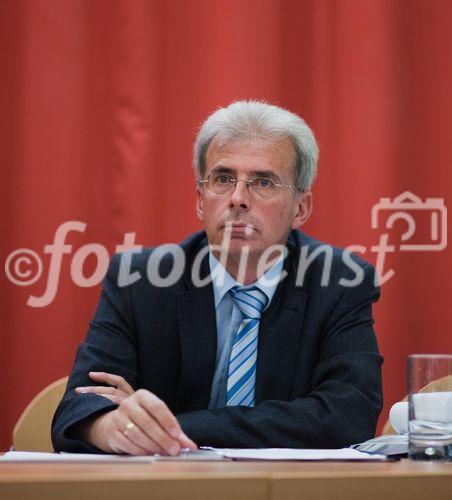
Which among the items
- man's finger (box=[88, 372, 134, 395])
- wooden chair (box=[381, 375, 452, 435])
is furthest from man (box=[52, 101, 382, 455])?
wooden chair (box=[381, 375, 452, 435])

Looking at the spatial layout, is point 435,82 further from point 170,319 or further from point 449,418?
point 449,418

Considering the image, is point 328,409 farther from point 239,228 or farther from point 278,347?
point 239,228

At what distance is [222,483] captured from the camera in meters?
0.90

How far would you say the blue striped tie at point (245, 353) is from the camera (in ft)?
6.41

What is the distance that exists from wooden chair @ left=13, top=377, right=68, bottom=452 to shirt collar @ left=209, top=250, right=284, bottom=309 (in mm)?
542

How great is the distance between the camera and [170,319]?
2.02 metres

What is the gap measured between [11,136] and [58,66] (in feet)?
0.96

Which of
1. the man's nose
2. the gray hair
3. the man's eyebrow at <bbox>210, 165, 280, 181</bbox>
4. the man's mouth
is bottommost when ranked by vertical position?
the man's mouth

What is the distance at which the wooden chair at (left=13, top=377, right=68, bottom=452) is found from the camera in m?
2.20

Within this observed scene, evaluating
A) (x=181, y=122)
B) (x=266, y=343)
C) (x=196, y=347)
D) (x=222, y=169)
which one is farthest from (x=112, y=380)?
(x=181, y=122)

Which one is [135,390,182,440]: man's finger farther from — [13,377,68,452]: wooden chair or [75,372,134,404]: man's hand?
[13,377,68,452]: wooden chair

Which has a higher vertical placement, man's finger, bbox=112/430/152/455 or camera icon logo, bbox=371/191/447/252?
camera icon logo, bbox=371/191/447/252

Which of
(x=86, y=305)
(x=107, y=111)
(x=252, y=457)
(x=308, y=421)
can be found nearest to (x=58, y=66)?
(x=107, y=111)

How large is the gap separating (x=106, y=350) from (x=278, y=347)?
413 mm
